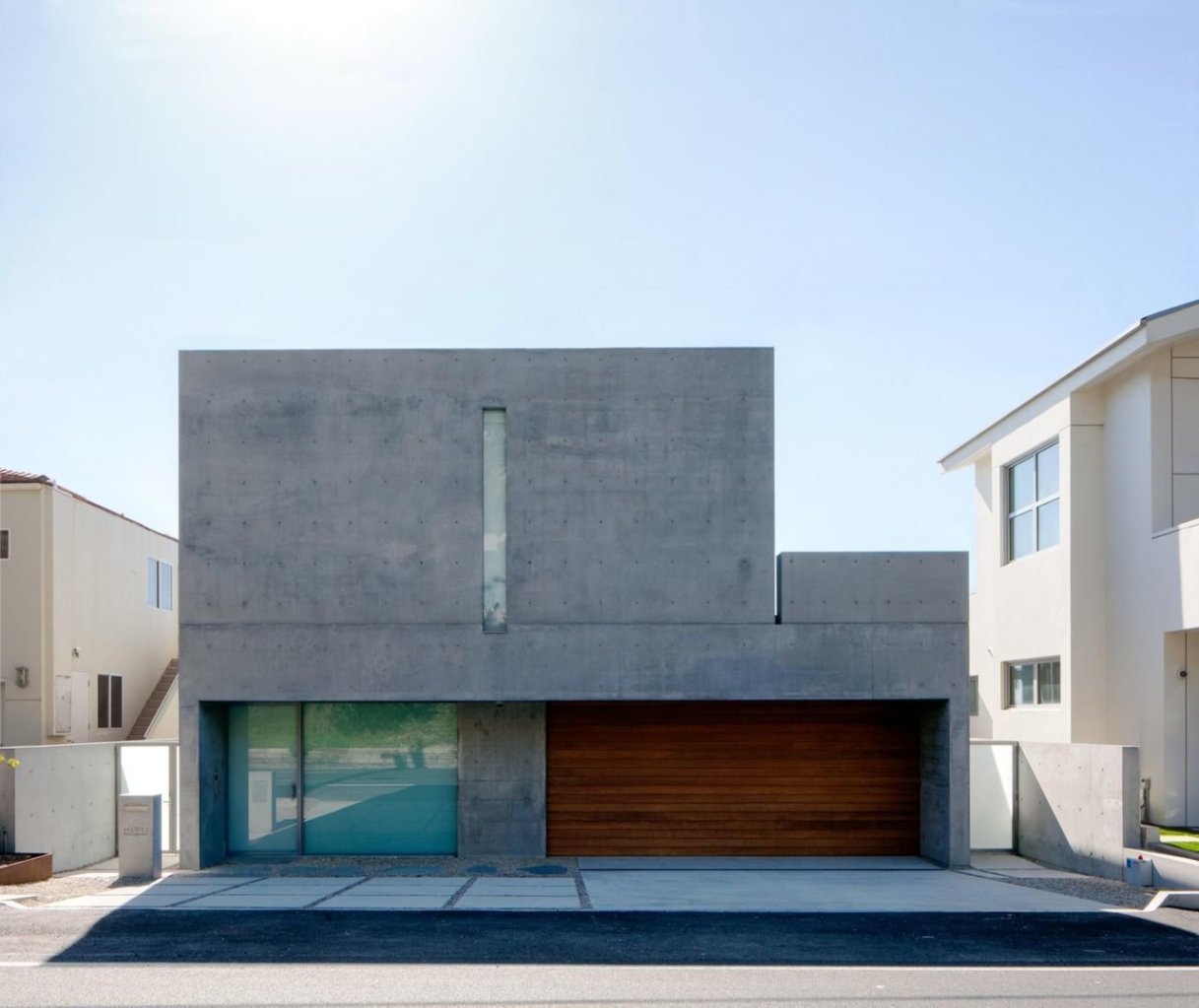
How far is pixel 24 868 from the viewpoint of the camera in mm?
15109

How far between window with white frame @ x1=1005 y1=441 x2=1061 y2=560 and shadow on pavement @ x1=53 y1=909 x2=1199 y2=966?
10669 mm

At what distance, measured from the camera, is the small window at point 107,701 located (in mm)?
24984

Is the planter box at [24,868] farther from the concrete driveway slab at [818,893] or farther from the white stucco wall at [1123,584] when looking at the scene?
the white stucco wall at [1123,584]

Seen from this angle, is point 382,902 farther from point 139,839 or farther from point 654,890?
point 139,839

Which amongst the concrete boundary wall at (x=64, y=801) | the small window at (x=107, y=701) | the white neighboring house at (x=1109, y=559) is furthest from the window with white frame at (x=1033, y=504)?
the small window at (x=107, y=701)

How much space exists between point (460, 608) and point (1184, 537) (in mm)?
10885

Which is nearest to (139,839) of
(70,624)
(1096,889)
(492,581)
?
(492,581)

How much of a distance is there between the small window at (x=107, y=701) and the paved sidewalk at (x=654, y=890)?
9769 mm

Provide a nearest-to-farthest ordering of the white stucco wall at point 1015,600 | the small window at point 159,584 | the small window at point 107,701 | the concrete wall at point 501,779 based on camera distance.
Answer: the concrete wall at point 501,779 < the white stucco wall at point 1015,600 < the small window at point 107,701 < the small window at point 159,584

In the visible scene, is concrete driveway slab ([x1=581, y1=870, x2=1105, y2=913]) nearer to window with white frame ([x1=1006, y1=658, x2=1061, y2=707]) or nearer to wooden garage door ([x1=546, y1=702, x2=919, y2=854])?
wooden garage door ([x1=546, y1=702, x2=919, y2=854])

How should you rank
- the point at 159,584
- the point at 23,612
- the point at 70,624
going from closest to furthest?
the point at 23,612 < the point at 70,624 < the point at 159,584

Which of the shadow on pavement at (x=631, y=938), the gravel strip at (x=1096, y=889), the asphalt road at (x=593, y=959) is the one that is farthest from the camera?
the gravel strip at (x=1096, y=889)

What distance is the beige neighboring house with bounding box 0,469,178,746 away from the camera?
74.8 feet

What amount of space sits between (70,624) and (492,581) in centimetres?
1144
